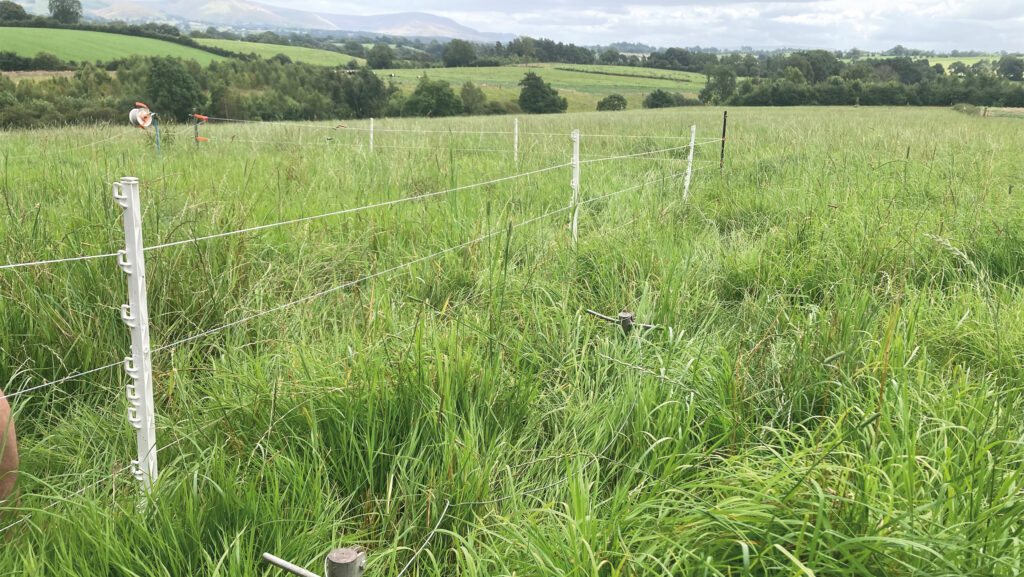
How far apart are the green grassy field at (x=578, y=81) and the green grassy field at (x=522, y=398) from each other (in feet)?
156

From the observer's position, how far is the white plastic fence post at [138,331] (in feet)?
6.18

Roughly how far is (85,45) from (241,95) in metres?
31.2

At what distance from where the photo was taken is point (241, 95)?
127 ft

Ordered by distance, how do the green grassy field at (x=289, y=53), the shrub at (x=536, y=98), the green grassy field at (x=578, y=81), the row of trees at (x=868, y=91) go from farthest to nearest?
the green grassy field at (x=289, y=53) → the green grassy field at (x=578, y=81) → the shrub at (x=536, y=98) → the row of trees at (x=868, y=91)

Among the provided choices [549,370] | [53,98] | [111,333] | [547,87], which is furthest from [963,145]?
[547,87]

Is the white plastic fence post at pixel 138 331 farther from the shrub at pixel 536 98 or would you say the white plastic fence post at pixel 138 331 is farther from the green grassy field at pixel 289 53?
the green grassy field at pixel 289 53

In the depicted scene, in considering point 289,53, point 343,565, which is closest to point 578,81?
point 289,53

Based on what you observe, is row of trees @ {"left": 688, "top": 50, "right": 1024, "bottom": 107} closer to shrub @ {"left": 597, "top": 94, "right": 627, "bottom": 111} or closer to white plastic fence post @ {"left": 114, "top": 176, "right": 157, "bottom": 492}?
shrub @ {"left": 597, "top": 94, "right": 627, "bottom": 111}

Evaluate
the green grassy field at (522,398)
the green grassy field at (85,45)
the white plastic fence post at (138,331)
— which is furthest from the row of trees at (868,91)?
the white plastic fence post at (138,331)

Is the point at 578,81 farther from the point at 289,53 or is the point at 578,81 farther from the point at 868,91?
the point at 289,53

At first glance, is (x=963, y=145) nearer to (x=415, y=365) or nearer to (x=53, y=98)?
(x=415, y=365)

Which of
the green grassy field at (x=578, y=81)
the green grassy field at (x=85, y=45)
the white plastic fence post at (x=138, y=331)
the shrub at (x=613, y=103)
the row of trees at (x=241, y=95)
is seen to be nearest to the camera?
the white plastic fence post at (x=138, y=331)

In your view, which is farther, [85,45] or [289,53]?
[289,53]

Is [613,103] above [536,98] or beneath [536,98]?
beneath
